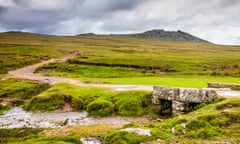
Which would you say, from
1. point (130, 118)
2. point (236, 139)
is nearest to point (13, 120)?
point (130, 118)

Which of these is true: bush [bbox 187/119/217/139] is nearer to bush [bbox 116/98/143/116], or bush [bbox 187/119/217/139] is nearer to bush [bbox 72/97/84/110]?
bush [bbox 116/98/143/116]

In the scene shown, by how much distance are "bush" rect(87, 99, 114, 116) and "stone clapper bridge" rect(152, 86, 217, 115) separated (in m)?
6.23

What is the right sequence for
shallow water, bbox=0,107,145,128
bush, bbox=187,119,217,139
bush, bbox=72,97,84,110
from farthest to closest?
bush, bbox=72,97,84,110 < shallow water, bbox=0,107,145,128 < bush, bbox=187,119,217,139

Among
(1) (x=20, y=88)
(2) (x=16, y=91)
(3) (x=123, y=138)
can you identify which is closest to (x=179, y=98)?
(3) (x=123, y=138)

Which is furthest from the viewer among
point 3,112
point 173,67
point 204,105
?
point 173,67

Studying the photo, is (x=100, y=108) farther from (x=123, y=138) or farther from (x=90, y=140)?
(x=123, y=138)

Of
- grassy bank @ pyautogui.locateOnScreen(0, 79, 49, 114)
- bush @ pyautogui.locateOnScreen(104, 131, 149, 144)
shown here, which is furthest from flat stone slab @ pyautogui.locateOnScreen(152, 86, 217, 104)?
grassy bank @ pyautogui.locateOnScreen(0, 79, 49, 114)

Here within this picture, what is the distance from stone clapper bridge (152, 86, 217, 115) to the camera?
37344 millimetres

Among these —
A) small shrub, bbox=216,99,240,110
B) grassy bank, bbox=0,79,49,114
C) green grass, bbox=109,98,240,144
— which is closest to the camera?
green grass, bbox=109,98,240,144

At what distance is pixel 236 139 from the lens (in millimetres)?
25750

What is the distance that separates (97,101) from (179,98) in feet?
40.8

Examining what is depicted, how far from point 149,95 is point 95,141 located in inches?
702

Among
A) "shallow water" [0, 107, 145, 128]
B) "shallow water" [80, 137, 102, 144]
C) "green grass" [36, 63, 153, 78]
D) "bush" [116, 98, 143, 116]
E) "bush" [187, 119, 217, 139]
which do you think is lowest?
"shallow water" [0, 107, 145, 128]

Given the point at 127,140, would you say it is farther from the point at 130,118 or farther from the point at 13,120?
the point at 13,120
